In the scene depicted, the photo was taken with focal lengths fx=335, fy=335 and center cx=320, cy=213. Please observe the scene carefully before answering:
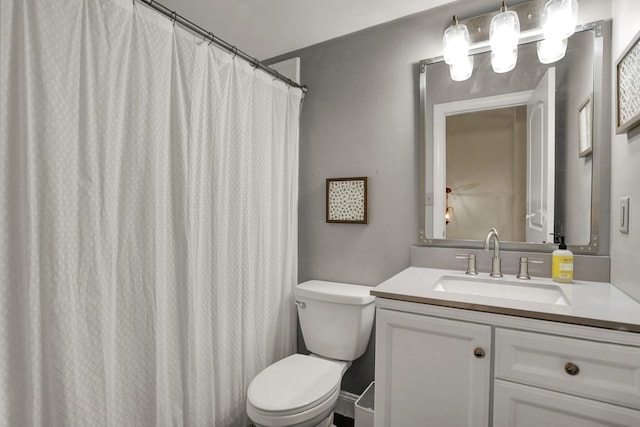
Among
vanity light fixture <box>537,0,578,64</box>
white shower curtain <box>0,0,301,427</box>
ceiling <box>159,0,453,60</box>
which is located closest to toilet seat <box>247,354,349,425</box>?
white shower curtain <box>0,0,301,427</box>

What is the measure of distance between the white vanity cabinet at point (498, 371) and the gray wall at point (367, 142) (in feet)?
2.18

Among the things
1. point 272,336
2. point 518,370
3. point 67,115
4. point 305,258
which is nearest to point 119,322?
point 67,115

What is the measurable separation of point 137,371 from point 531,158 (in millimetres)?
1862

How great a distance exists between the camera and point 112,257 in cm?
113

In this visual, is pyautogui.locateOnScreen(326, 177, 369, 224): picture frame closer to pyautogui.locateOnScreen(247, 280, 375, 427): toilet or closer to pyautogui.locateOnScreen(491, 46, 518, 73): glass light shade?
pyautogui.locateOnScreen(247, 280, 375, 427): toilet

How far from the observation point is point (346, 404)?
2.00 meters

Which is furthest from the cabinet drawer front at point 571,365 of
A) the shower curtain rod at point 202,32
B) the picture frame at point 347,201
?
the shower curtain rod at point 202,32

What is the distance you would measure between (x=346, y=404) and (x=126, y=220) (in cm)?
162

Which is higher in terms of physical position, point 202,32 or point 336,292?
point 202,32

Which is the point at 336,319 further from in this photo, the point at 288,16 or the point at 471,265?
the point at 288,16

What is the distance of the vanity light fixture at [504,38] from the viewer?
145 centimetres

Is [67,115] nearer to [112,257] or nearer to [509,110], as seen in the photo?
[112,257]

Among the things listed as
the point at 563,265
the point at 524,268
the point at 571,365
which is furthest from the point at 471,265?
the point at 571,365

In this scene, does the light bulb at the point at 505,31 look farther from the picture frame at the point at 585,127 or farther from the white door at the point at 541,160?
the picture frame at the point at 585,127
